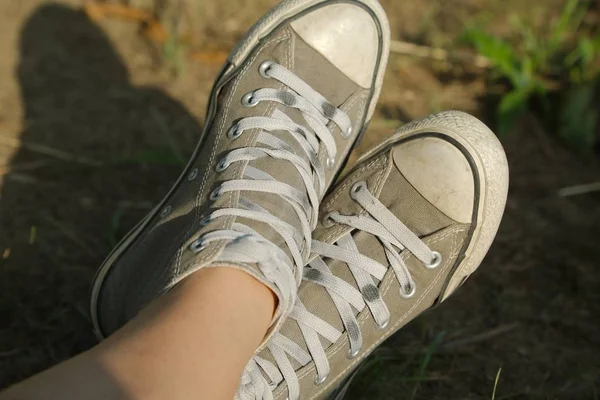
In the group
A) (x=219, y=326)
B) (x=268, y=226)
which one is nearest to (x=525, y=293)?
(x=268, y=226)

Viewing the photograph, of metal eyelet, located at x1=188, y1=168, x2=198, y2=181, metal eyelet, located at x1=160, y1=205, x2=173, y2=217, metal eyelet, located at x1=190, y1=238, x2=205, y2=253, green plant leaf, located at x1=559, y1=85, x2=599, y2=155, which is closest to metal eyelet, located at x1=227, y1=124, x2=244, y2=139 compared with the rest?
metal eyelet, located at x1=188, y1=168, x2=198, y2=181

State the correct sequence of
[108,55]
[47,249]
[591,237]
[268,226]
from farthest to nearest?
1. [108,55]
2. [591,237]
3. [47,249]
4. [268,226]

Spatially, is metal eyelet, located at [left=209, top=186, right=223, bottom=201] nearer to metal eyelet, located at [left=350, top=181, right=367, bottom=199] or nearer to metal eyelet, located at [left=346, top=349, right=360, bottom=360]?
metal eyelet, located at [left=350, top=181, right=367, bottom=199]

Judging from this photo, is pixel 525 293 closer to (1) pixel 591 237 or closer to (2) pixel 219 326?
(1) pixel 591 237

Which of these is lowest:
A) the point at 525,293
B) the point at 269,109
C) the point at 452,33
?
the point at 525,293

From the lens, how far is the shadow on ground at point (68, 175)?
1.99m

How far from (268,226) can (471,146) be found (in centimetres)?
61

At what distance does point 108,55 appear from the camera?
8.92 feet

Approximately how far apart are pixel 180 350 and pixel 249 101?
818 mm

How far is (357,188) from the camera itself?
6.49ft

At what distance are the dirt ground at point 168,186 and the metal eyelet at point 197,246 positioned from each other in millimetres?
600

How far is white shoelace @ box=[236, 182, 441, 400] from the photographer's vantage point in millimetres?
1737

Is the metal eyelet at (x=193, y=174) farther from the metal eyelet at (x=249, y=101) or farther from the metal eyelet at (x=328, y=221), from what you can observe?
the metal eyelet at (x=328, y=221)

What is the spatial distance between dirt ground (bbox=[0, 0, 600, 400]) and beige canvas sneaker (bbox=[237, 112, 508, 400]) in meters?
0.17
